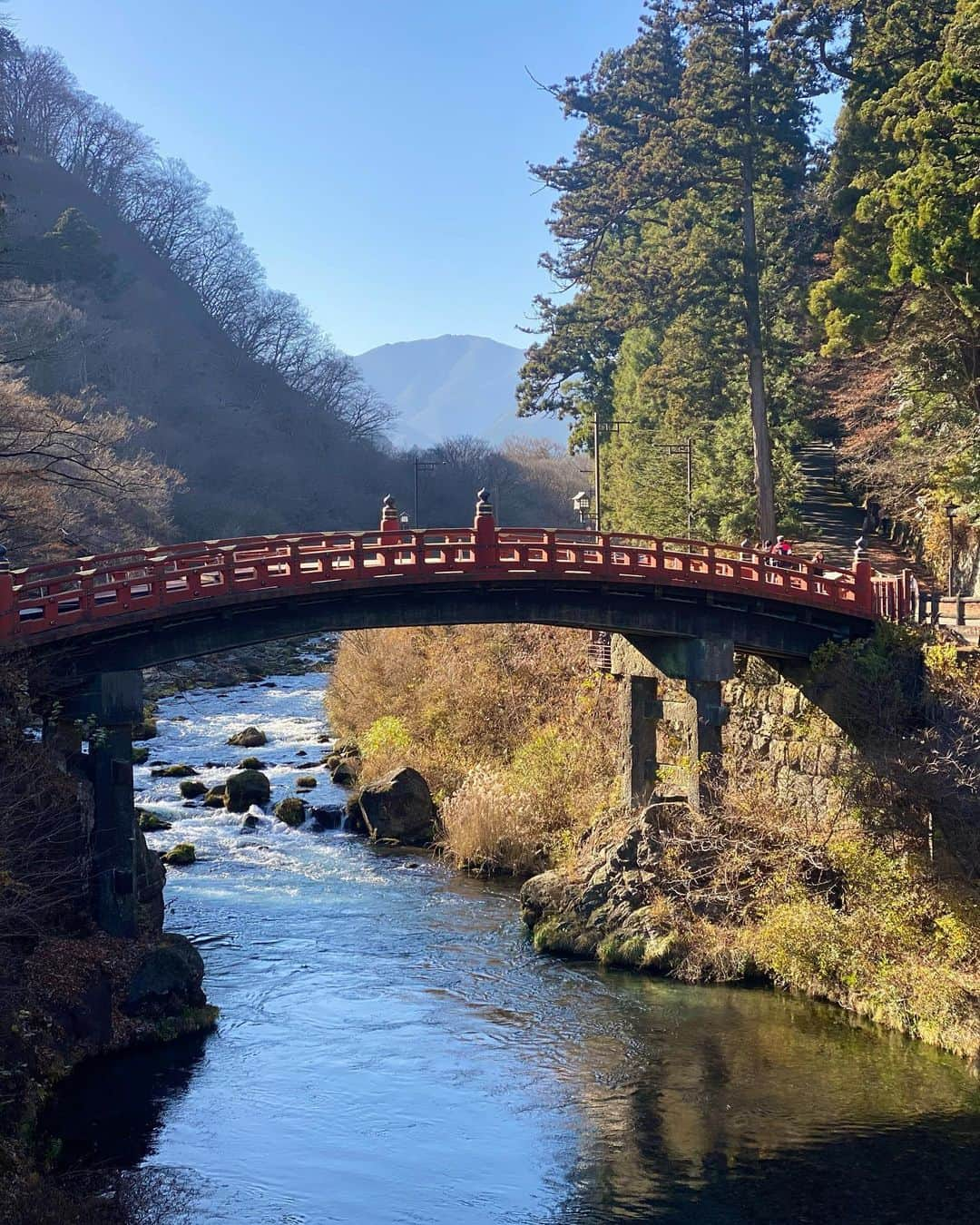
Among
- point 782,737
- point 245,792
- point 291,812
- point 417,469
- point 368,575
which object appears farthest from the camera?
point 417,469

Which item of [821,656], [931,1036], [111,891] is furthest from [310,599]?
[931,1036]

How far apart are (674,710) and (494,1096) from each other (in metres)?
13.6

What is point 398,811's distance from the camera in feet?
122

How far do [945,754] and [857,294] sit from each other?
1795 centimetres

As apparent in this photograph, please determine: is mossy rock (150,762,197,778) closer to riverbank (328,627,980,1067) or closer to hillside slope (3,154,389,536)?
riverbank (328,627,980,1067)

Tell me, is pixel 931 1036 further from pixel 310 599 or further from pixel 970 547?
pixel 970 547

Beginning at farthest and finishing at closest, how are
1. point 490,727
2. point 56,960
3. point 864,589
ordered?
point 490,727 → point 864,589 → point 56,960

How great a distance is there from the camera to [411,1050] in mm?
23281

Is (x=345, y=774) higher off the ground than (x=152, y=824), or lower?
higher

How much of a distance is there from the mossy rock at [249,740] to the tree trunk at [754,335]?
19.8 meters

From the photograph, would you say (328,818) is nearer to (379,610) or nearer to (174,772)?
(174,772)

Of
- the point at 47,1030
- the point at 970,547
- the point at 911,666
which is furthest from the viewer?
the point at 970,547

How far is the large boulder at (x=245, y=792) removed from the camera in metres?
39.6

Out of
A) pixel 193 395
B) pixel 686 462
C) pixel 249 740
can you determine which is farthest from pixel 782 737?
pixel 193 395
